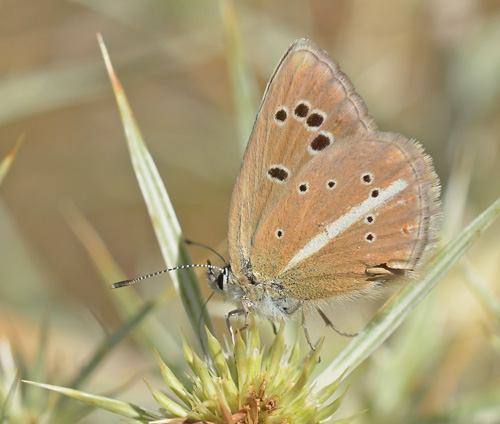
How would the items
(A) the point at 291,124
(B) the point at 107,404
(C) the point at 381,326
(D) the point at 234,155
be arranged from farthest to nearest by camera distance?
(D) the point at 234,155 → (A) the point at 291,124 → (C) the point at 381,326 → (B) the point at 107,404

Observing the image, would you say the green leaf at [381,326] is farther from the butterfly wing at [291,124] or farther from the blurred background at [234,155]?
the butterfly wing at [291,124]

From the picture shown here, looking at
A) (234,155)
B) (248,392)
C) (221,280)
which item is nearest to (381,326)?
(248,392)

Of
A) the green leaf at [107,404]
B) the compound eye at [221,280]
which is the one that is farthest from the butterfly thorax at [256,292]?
the green leaf at [107,404]

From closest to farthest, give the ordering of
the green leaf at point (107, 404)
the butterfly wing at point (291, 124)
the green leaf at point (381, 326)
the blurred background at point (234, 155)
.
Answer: the green leaf at point (107, 404)
the green leaf at point (381, 326)
the butterfly wing at point (291, 124)
the blurred background at point (234, 155)

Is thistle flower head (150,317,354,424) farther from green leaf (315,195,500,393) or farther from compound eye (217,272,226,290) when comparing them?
compound eye (217,272,226,290)

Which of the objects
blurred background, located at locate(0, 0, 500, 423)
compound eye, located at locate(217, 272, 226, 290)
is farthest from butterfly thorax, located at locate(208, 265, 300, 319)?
blurred background, located at locate(0, 0, 500, 423)

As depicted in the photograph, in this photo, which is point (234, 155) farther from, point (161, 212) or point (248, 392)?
point (248, 392)
